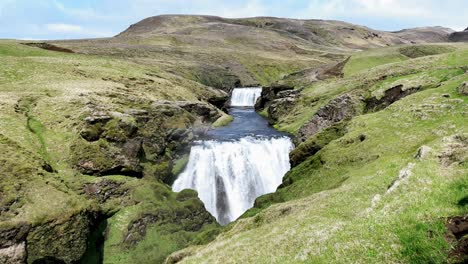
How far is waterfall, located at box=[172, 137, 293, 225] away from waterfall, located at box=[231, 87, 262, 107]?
69046 mm

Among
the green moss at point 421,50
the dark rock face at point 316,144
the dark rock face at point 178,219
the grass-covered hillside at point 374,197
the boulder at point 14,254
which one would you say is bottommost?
the dark rock face at point 178,219

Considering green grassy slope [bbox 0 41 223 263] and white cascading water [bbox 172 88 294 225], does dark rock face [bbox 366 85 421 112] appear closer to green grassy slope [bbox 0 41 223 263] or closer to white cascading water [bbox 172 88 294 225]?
white cascading water [bbox 172 88 294 225]

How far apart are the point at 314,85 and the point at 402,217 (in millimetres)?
85459

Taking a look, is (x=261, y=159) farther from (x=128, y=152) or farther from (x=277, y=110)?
(x=277, y=110)

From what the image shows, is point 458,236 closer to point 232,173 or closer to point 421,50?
point 232,173

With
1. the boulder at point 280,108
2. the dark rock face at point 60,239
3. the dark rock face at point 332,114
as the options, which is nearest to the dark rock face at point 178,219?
the dark rock face at point 60,239

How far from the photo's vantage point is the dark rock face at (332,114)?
2648 inches

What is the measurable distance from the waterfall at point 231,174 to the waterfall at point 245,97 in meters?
69.0

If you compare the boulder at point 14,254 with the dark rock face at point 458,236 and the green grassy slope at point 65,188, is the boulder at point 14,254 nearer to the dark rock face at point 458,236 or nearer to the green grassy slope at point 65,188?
the green grassy slope at point 65,188

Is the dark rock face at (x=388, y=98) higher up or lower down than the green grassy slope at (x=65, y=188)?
higher up

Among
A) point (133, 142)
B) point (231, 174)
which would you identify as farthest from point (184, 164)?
point (133, 142)

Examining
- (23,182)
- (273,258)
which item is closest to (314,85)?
(23,182)

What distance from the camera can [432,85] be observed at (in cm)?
5300

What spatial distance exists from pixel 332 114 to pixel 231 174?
2453 centimetres
